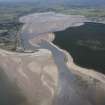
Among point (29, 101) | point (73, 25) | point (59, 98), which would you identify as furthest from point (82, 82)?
point (73, 25)

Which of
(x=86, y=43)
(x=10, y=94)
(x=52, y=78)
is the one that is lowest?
(x=86, y=43)

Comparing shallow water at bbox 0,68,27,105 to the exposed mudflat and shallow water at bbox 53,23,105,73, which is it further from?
shallow water at bbox 53,23,105,73

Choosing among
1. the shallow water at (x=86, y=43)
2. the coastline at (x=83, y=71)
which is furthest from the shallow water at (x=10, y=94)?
the shallow water at (x=86, y=43)

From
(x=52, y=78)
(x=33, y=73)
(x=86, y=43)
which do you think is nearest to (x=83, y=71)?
(x=52, y=78)

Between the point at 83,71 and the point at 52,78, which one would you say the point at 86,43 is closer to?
the point at 83,71

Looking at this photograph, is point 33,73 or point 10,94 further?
point 33,73

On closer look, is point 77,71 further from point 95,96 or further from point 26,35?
point 26,35

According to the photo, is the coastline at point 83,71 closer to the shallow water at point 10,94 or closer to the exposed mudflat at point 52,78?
the exposed mudflat at point 52,78

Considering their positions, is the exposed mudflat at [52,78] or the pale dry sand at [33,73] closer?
the exposed mudflat at [52,78]

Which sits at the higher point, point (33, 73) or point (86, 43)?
point (33, 73)
